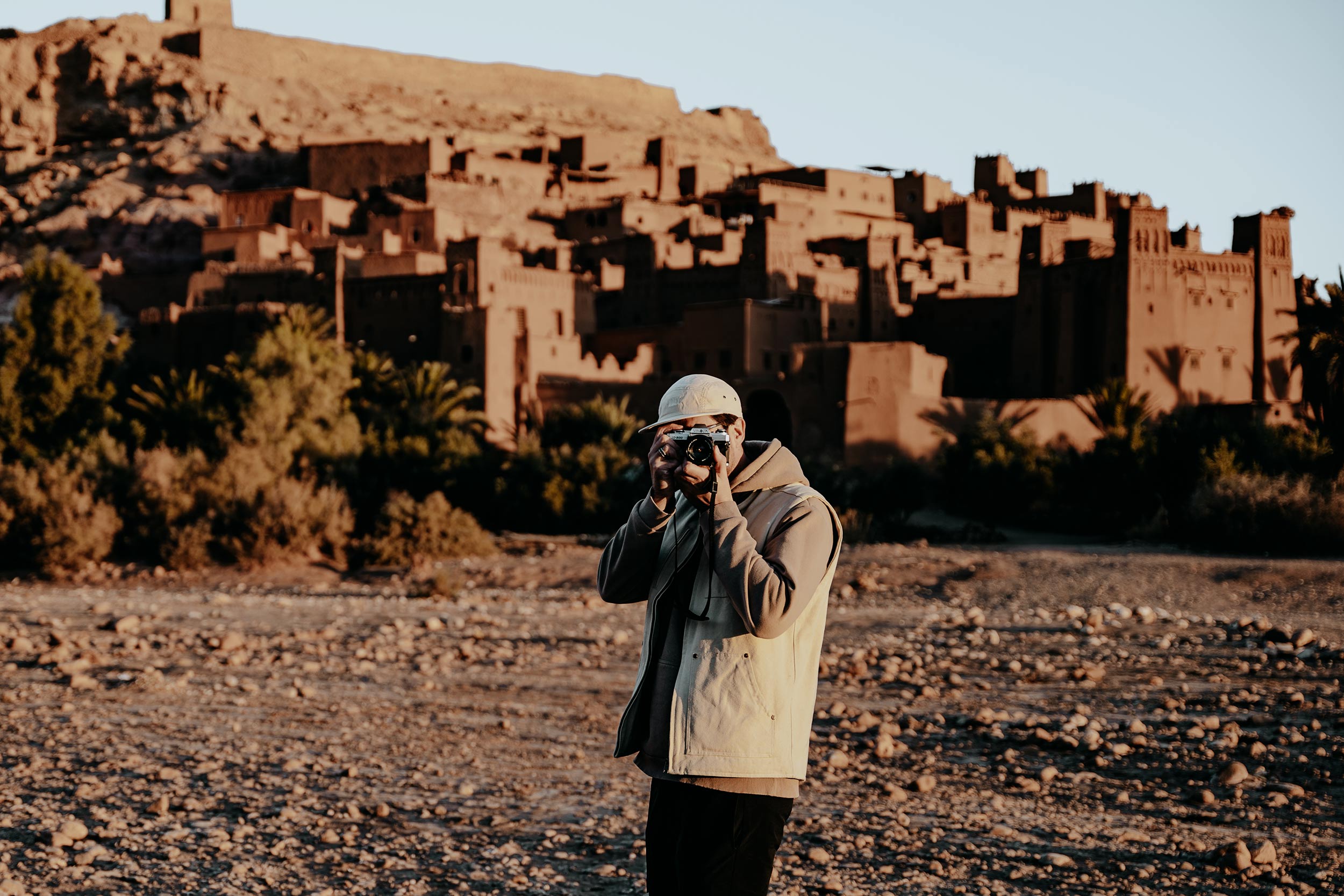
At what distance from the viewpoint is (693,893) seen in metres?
3.80

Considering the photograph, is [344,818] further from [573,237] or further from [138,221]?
[138,221]

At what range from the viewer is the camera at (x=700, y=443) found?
3.79 m

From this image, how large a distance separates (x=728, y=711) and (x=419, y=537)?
67.0ft

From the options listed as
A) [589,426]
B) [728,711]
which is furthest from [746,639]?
[589,426]

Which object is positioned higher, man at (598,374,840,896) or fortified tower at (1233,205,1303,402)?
fortified tower at (1233,205,1303,402)

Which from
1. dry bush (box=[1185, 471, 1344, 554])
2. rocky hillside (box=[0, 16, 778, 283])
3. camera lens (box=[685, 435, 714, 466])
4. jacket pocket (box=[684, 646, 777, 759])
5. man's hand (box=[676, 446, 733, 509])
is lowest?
dry bush (box=[1185, 471, 1344, 554])

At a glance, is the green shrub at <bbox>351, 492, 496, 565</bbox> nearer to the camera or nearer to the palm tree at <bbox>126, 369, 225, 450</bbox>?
the palm tree at <bbox>126, 369, 225, 450</bbox>

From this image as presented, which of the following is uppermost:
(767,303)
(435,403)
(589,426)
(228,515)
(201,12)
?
(201,12)

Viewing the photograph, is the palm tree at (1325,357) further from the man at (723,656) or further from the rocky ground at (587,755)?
the man at (723,656)

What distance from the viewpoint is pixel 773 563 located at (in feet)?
12.2

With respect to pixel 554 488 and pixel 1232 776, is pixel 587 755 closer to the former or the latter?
pixel 1232 776

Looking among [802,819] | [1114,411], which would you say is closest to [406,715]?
[802,819]

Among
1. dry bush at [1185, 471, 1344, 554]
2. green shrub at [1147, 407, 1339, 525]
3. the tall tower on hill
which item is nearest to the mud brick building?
green shrub at [1147, 407, 1339, 525]

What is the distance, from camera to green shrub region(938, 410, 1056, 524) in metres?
28.6
